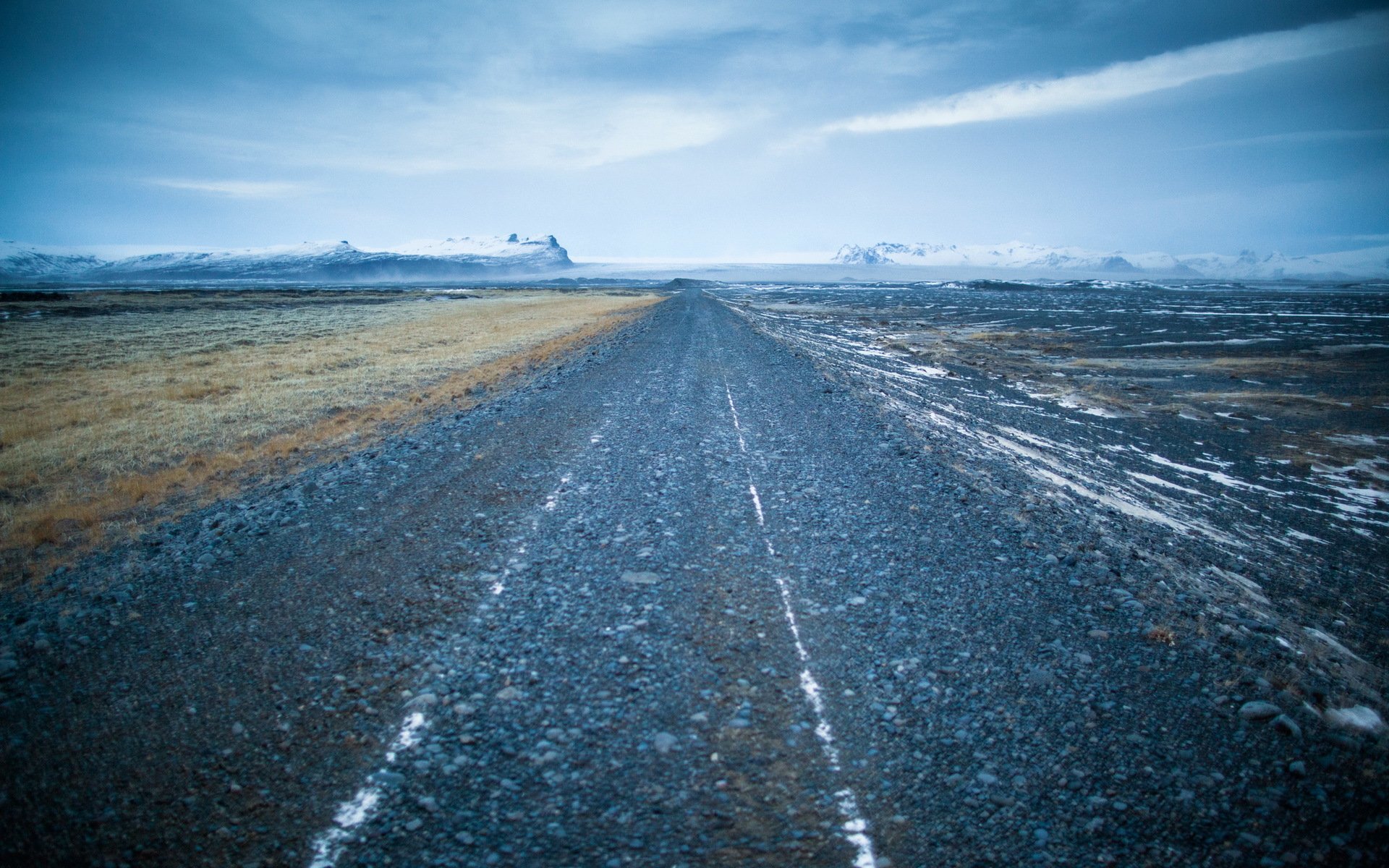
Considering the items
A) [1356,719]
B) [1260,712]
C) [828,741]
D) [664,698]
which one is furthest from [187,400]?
[1356,719]

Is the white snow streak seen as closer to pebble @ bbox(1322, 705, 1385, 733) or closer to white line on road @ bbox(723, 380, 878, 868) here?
white line on road @ bbox(723, 380, 878, 868)

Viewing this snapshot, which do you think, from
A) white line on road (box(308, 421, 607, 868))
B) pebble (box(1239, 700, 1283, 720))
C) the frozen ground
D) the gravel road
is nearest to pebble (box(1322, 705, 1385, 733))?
the gravel road

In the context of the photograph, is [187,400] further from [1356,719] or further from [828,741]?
[1356,719]

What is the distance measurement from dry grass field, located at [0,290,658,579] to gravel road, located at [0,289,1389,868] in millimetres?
2874

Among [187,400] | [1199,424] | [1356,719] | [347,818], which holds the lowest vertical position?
[1356,719]

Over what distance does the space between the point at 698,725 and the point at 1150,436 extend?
1832 centimetres

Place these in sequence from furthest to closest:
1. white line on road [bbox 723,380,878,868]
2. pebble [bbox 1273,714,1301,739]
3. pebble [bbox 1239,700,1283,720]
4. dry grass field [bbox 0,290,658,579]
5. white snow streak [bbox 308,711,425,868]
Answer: dry grass field [bbox 0,290,658,579], pebble [bbox 1239,700,1283,720], pebble [bbox 1273,714,1301,739], white line on road [bbox 723,380,878,868], white snow streak [bbox 308,711,425,868]

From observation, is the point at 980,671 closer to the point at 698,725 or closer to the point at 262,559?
the point at 698,725

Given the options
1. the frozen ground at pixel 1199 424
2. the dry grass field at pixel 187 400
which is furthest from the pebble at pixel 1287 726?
the dry grass field at pixel 187 400

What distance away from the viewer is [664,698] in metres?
5.06

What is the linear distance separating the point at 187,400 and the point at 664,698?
72.0ft

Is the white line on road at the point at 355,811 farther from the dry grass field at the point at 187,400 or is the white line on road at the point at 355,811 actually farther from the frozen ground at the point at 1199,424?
the frozen ground at the point at 1199,424

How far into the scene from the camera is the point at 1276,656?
19.5 feet

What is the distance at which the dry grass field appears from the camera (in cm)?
1059
